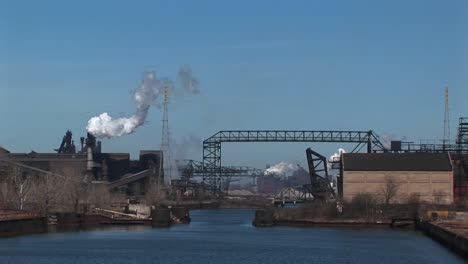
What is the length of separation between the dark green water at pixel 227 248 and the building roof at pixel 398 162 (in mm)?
29027

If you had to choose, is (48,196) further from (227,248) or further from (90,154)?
(90,154)

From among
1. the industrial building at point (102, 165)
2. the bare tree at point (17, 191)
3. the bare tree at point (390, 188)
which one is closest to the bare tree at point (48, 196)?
the bare tree at point (17, 191)

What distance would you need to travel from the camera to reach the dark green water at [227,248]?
155 ft

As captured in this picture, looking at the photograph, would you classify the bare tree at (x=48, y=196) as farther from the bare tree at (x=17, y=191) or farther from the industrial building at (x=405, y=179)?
the industrial building at (x=405, y=179)

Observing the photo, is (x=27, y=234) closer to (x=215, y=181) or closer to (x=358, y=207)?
(x=358, y=207)

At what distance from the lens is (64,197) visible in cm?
9919

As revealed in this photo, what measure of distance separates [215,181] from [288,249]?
145288 mm

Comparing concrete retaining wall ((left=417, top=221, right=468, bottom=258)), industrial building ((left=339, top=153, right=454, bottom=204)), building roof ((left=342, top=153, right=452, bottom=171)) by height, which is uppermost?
building roof ((left=342, top=153, right=452, bottom=171))

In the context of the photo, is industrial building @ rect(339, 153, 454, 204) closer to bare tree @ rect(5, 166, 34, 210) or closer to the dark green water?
the dark green water

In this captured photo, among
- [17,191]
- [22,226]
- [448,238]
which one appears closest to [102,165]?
[17,191]

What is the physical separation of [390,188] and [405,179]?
3.03 meters

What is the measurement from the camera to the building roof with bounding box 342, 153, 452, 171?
10075 centimetres

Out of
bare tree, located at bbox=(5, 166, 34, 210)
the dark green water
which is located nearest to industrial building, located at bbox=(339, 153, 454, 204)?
the dark green water

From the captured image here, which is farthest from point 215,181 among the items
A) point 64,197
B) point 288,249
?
point 288,249
